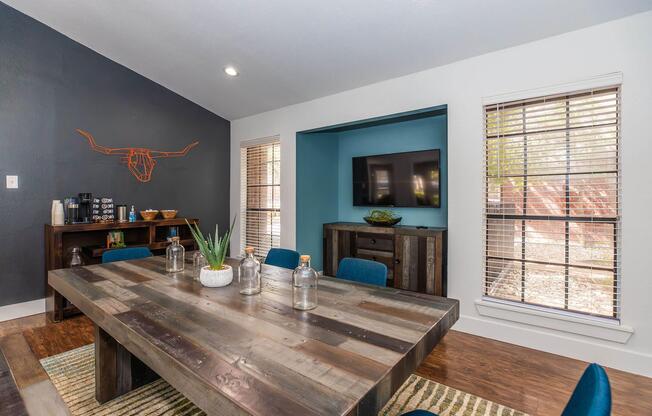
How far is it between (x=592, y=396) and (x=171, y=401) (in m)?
2.15

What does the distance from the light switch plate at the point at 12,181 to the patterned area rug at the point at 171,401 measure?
226cm

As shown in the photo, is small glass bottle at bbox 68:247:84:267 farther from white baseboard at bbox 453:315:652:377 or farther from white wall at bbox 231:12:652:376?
white baseboard at bbox 453:315:652:377

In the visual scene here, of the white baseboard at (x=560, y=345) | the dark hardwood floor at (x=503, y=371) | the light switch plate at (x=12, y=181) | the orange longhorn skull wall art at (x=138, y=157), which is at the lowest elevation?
the dark hardwood floor at (x=503, y=371)

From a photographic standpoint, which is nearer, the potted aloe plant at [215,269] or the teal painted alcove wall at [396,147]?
the potted aloe plant at [215,269]

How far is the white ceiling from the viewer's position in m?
2.48

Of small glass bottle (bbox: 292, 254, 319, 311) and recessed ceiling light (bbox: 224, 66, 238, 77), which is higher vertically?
recessed ceiling light (bbox: 224, 66, 238, 77)

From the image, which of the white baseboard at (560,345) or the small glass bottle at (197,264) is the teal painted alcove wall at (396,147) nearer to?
the white baseboard at (560,345)

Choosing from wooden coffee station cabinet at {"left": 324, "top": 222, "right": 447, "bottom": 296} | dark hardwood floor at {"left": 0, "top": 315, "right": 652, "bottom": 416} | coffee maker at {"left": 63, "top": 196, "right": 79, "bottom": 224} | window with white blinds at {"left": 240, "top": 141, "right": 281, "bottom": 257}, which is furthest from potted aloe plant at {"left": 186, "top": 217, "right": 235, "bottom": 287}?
window with white blinds at {"left": 240, "top": 141, "right": 281, "bottom": 257}

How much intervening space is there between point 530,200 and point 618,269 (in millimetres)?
788

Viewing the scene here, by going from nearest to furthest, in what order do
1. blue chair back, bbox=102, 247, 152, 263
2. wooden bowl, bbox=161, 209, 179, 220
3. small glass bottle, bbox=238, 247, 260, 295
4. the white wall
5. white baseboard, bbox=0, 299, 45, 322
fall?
small glass bottle, bbox=238, 247, 260, 295 < the white wall < blue chair back, bbox=102, 247, 152, 263 < white baseboard, bbox=0, 299, 45, 322 < wooden bowl, bbox=161, 209, 179, 220

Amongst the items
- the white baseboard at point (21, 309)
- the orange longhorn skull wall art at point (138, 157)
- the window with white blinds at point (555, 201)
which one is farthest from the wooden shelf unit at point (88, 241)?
the window with white blinds at point (555, 201)

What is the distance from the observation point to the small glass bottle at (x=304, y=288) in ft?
4.83

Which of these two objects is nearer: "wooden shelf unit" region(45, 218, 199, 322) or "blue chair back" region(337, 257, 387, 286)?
"blue chair back" region(337, 257, 387, 286)

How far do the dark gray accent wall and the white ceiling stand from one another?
0.25 metres
